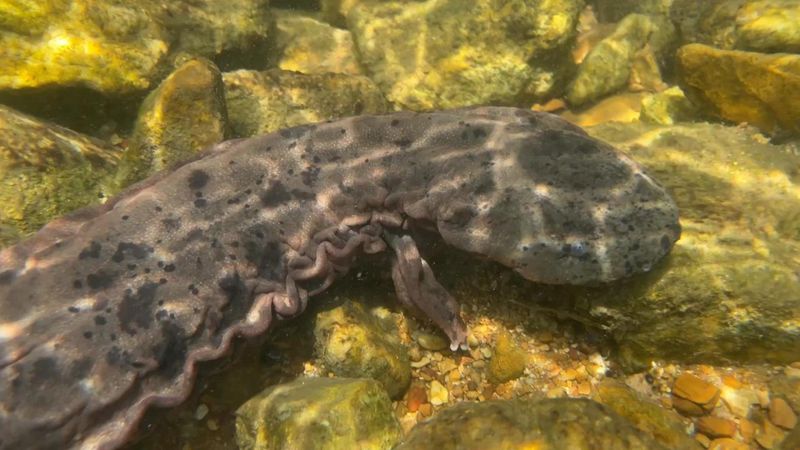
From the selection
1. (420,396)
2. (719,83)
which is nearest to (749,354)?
(420,396)

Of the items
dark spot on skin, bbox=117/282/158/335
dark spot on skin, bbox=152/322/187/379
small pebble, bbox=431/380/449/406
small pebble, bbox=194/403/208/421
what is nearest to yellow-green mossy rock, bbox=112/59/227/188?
dark spot on skin, bbox=117/282/158/335

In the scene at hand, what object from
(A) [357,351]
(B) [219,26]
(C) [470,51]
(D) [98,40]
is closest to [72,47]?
(D) [98,40]

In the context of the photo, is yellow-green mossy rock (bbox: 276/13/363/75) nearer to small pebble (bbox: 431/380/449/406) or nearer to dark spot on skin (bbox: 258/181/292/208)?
dark spot on skin (bbox: 258/181/292/208)

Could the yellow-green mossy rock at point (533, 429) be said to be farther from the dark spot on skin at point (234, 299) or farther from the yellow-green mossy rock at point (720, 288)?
the dark spot on skin at point (234, 299)

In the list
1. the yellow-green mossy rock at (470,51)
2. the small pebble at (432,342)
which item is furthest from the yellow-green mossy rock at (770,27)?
the small pebble at (432,342)

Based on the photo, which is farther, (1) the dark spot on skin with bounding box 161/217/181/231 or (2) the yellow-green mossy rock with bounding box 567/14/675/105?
(2) the yellow-green mossy rock with bounding box 567/14/675/105
